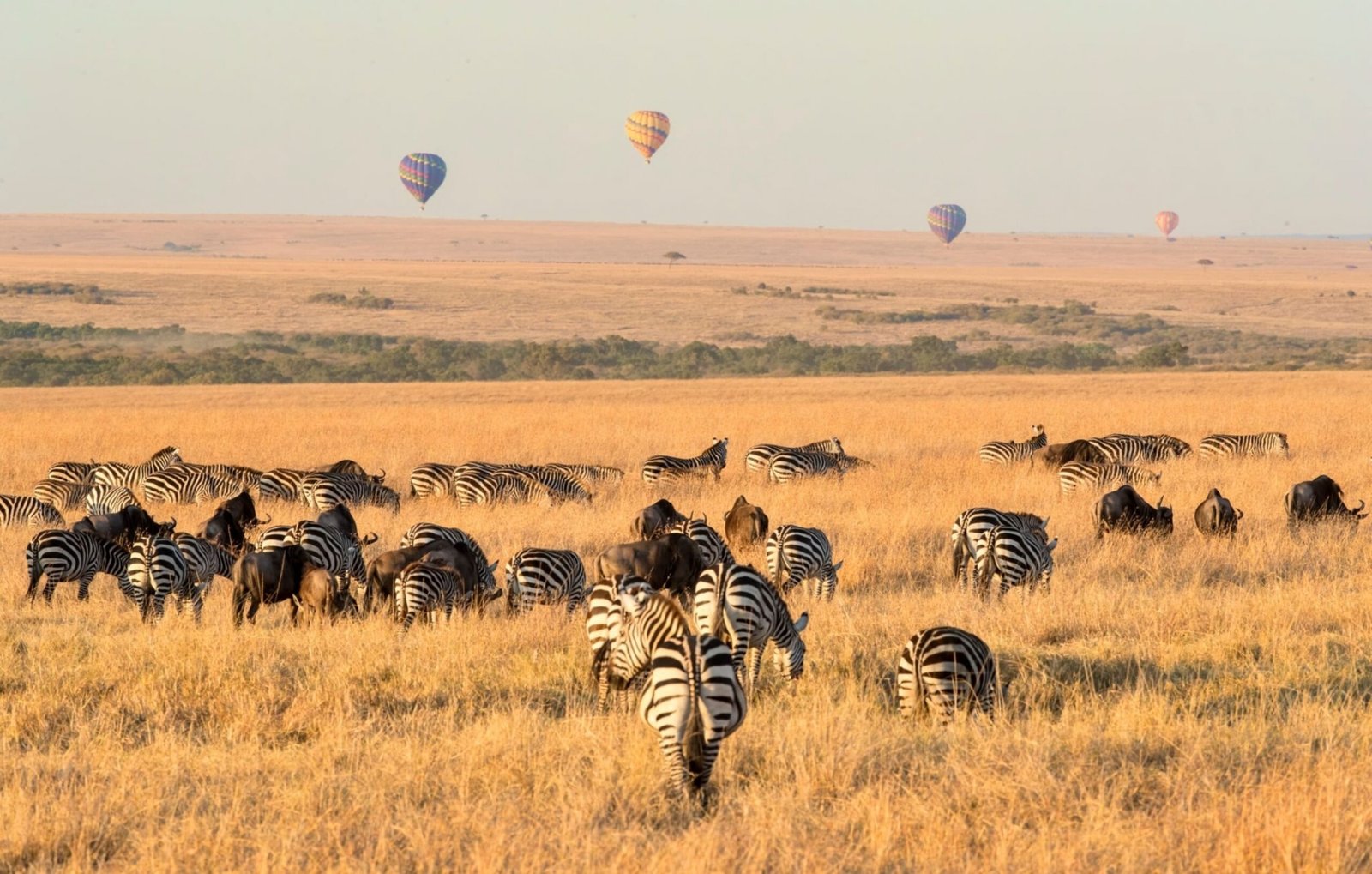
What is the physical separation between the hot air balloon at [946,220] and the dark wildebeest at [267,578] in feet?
557

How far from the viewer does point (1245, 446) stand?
2744 centimetres

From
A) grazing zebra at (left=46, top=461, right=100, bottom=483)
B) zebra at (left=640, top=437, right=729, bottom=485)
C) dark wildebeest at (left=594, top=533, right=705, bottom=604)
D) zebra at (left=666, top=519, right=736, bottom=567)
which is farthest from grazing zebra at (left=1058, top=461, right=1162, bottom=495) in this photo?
grazing zebra at (left=46, top=461, right=100, bottom=483)

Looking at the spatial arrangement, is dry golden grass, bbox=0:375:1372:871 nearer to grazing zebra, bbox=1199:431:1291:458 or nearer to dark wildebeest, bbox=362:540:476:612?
dark wildebeest, bbox=362:540:476:612

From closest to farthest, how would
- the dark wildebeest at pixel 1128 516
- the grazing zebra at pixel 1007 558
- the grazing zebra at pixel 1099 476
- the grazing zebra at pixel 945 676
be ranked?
the grazing zebra at pixel 945 676, the grazing zebra at pixel 1007 558, the dark wildebeest at pixel 1128 516, the grazing zebra at pixel 1099 476

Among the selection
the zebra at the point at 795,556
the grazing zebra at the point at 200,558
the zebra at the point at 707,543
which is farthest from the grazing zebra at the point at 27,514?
the zebra at the point at 795,556

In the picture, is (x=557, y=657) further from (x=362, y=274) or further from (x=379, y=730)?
(x=362, y=274)

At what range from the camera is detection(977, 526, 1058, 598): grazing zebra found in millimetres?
13133

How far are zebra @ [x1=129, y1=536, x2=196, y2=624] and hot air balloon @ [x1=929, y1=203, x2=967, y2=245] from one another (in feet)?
557

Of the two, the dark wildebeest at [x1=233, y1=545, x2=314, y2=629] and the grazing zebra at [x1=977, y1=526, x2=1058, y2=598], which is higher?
the grazing zebra at [x1=977, y1=526, x2=1058, y2=598]

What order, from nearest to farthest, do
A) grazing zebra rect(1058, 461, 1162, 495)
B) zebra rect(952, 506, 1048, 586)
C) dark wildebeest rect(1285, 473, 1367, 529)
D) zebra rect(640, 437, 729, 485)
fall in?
zebra rect(952, 506, 1048, 586) → dark wildebeest rect(1285, 473, 1367, 529) → grazing zebra rect(1058, 461, 1162, 495) → zebra rect(640, 437, 729, 485)

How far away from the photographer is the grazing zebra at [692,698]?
674cm

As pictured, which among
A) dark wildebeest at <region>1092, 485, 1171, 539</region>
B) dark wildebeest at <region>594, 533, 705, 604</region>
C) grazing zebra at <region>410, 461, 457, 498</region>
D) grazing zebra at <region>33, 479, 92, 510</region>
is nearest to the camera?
dark wildebeest at <region>594, 533, 705, 604</region>

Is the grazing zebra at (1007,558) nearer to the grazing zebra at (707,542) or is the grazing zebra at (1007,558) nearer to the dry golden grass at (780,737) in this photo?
the dry golden grass at (780,737)

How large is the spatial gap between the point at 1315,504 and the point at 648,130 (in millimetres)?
112932
